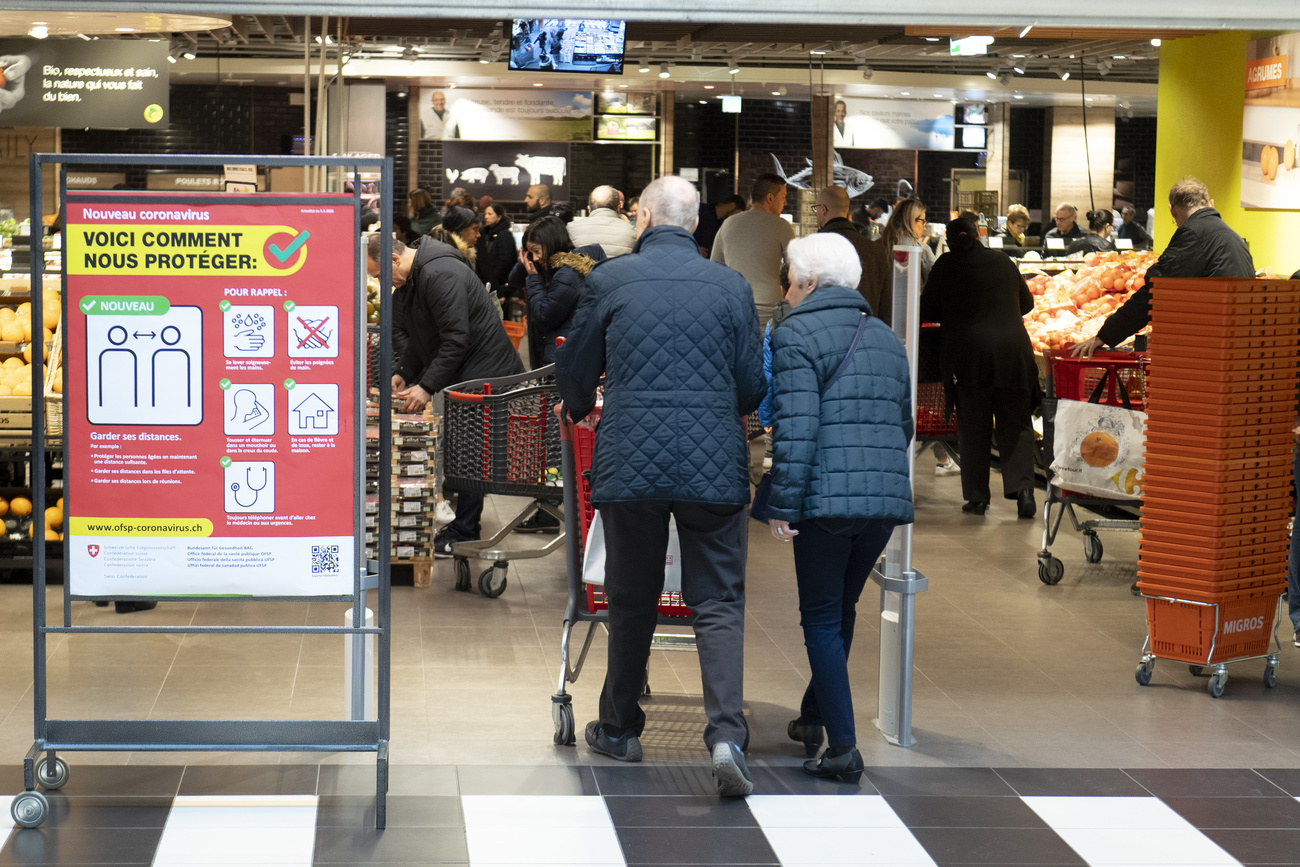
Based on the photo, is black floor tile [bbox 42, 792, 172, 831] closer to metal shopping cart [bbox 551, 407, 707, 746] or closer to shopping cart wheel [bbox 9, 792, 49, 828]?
shopping cart wheel [bbox 9, 792, 49, 828]

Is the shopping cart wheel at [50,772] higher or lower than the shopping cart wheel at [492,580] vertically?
lower

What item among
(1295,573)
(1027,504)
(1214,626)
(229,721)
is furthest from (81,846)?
(1027,504)

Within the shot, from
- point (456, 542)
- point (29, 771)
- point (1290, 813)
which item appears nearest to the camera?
point (29, 771)

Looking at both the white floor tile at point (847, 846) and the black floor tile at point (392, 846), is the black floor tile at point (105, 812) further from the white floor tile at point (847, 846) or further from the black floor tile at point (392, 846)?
the white floor tile at point (847, 846)

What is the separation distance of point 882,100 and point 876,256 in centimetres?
1409

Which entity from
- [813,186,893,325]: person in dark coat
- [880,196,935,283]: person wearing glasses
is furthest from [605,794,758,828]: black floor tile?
[813,186,893,325]: person in dark coat

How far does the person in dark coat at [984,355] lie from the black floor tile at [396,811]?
4923 mm

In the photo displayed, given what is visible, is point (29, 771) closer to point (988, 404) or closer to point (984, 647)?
point (984, 647)

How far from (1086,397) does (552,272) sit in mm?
2662

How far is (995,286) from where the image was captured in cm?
803

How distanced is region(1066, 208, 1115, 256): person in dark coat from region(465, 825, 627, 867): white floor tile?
437 inches

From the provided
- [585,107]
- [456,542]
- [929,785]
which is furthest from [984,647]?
[585,107]

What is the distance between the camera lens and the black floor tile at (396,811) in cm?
370

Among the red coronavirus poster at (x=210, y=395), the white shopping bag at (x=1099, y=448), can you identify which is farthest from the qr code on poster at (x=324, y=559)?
the white shopping bag at (x=1099, y=448)
